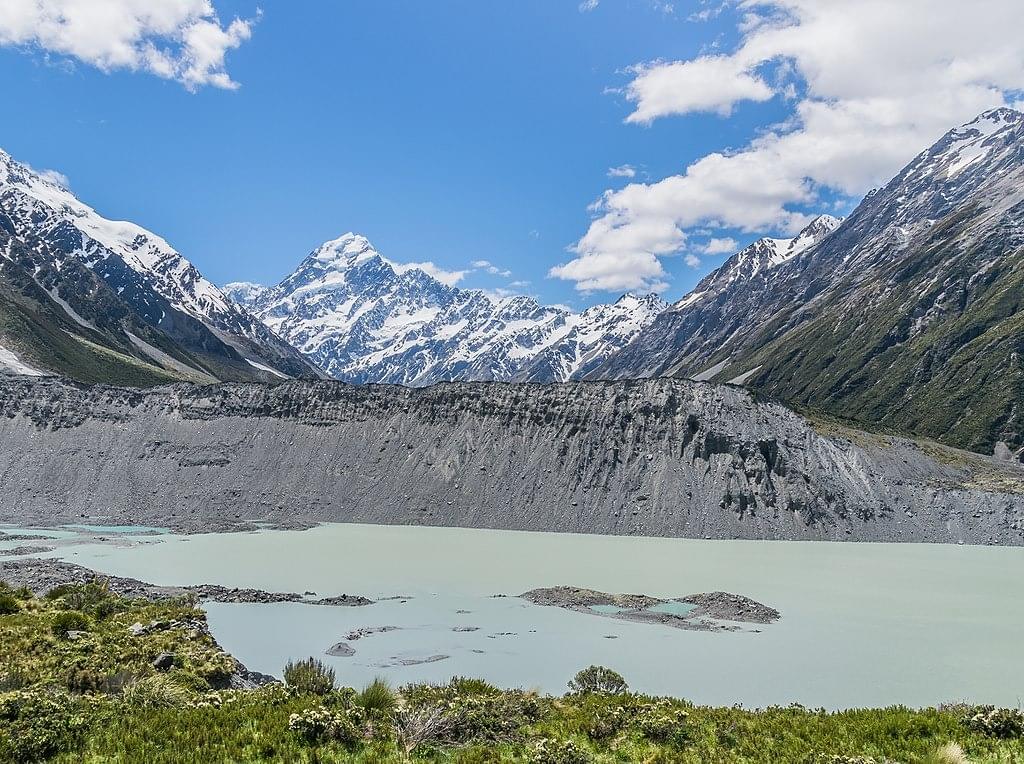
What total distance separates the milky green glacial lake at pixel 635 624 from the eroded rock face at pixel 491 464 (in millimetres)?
7007

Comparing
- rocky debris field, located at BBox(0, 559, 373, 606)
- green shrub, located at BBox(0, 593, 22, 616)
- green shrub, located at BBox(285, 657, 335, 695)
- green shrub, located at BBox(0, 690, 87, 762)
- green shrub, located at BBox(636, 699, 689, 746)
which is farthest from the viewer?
rocky debris field, located at BBox(0, 559, 373, 606)

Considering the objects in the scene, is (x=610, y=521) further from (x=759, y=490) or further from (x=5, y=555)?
(x=5, y=555)

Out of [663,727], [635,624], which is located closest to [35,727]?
[663,727]

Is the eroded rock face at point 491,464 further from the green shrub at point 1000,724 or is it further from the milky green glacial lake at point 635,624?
the green shrub at point 1000,724

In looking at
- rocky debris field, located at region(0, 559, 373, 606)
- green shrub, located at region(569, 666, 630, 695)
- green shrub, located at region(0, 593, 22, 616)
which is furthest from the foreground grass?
rocky debris field, located at region(0, 559, 373, 606)

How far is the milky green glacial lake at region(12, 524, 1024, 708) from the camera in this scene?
78.6ft

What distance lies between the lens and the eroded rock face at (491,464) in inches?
2655

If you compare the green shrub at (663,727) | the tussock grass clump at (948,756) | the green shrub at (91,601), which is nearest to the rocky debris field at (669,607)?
the green shrub at (663,727)

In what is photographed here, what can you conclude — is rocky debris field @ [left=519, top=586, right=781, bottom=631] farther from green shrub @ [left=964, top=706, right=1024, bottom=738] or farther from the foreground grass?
green shrub @ [left=964, top=706, right=1024, bottom=738]

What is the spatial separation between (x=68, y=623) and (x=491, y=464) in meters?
54.4

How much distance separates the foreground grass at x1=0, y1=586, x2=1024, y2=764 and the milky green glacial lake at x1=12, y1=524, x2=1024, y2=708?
21.8ft

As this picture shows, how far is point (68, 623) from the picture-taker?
22.3 meters

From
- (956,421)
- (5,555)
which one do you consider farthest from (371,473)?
(956,421)

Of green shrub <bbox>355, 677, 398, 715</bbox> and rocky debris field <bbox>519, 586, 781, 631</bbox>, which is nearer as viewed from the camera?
green shrub <bbox>355, 677, 398, 715</bbox>
